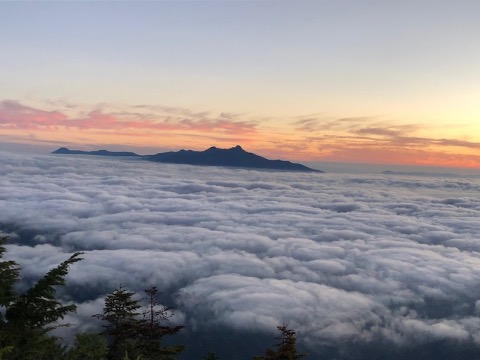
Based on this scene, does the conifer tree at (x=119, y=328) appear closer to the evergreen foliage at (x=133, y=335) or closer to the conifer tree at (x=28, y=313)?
the evergreen foliage at (x=133, y=335)

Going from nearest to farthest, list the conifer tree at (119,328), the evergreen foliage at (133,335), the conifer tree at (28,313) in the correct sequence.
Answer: the conifer tree at (28,313)
the evergreen foliage at (133,335)
the conifer tree at (119,328)

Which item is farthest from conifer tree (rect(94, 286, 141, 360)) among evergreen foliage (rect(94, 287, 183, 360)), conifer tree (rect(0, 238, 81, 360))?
conifer tree (rect(0, 238, 81, 360))

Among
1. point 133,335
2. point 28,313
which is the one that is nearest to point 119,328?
point 133,335

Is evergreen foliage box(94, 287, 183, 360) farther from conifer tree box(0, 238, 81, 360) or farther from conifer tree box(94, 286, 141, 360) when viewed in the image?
conifer tree box(0, 238, 81, 360)

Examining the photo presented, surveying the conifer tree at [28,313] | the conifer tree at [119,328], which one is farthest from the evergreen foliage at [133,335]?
the conifer tree at [28,313]

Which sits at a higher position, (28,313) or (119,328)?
(28,313)

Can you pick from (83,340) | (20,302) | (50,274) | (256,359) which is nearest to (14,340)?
(20,302)

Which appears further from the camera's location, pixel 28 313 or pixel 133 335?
pixel 133 335

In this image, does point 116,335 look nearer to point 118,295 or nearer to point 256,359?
point 118,295

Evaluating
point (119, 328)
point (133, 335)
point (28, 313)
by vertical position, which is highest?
point (28, 313)

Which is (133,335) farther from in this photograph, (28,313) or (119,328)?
(28,313)

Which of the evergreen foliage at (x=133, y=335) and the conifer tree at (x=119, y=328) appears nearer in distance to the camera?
the evergreen foliage at (x=133, y=335)
